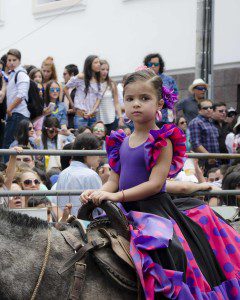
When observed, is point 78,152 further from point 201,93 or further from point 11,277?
point 201,93

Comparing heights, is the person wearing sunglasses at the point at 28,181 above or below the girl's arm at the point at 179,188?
below

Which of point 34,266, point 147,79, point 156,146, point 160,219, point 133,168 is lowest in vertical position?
point 34,266

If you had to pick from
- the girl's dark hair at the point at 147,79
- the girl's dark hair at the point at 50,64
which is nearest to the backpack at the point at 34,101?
the girl's dark hair at the point at 50,64

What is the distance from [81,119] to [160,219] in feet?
29.6

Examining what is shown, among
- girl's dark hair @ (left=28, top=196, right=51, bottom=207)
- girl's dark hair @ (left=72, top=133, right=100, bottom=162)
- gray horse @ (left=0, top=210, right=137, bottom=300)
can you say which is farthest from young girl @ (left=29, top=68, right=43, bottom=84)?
gray horse @ (left=0, top=210, right=137, bottom=300)

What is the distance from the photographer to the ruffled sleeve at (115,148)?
514 centimetres

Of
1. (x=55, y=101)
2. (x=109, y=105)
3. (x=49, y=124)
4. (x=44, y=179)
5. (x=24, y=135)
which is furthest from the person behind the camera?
(x=55, y=101)

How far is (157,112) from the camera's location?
511 centimetres

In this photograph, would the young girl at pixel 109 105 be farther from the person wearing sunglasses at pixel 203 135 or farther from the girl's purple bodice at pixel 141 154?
the girl's purple bodice at pixel 141 154

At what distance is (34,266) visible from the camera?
4.23 metres

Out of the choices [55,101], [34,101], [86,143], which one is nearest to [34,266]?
[86,143]

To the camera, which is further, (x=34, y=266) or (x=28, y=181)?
(x=28, y=181)

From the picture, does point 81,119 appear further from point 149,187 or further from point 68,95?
point 149,187

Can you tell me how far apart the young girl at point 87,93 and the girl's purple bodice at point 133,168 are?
8.23 m
